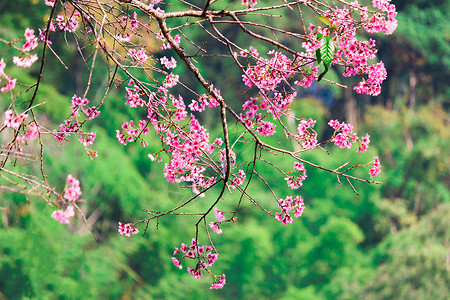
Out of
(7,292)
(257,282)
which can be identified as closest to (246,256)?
(257,282)

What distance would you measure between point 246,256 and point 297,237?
1.17m

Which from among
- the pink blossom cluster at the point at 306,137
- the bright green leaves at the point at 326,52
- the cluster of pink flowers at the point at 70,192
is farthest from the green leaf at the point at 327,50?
the cluster of pink flowers at the point at 70,192

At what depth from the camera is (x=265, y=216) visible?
30.7ft

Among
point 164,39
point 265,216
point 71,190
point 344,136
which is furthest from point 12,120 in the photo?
point 265,216

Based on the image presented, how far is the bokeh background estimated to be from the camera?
6605 mm

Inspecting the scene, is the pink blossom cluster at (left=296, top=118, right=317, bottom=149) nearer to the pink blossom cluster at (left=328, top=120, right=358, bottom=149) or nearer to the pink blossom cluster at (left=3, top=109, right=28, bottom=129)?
the pink blossom cluster at (left=328, top=120, right=358, bottom=149)

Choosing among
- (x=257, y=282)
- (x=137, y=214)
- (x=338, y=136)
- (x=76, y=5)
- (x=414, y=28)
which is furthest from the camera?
(x=414, y=28)

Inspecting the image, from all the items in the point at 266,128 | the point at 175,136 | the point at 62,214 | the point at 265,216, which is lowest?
the point at 62,214

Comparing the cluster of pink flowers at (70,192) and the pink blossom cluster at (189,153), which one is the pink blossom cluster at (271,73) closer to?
the pink blossom cluster at (189,153)

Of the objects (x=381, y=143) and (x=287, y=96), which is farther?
(x=381, y=143)

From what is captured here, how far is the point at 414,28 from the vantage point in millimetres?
11938

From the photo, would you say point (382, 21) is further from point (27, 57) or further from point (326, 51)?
point (27, 57)

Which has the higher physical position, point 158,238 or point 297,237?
point 297,237

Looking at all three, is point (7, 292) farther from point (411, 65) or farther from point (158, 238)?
point (411, 65)
